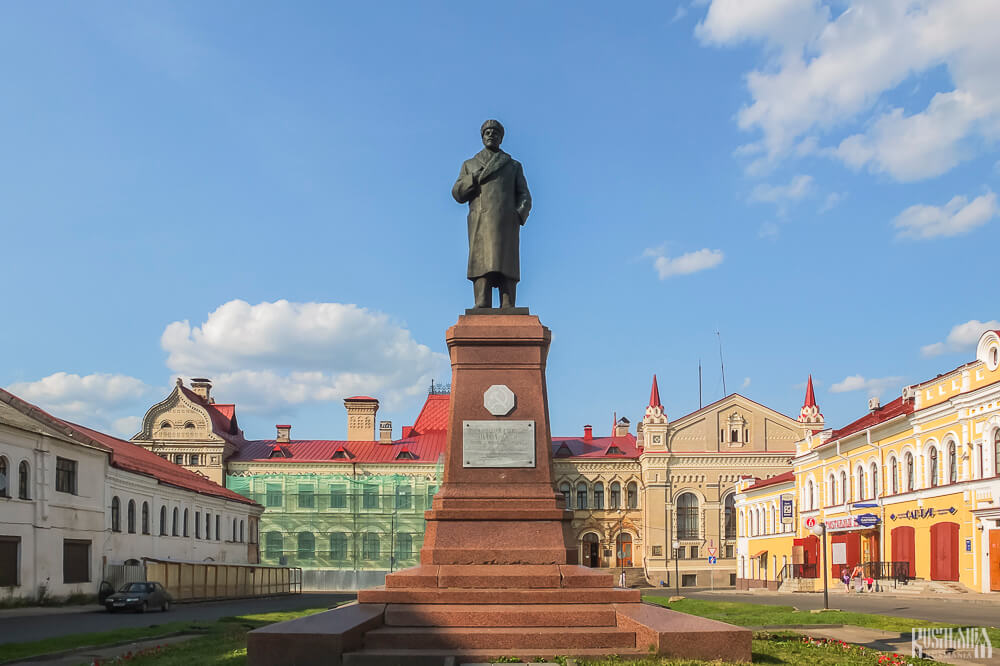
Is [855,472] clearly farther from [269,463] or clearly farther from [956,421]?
[269,463]

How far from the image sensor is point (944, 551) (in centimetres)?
3494

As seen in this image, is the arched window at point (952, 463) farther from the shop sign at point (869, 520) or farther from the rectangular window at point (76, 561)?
the rectangular window at point (76, 561)

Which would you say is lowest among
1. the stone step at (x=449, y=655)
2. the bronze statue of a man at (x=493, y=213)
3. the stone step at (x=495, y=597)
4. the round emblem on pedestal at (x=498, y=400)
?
the stone step at (x=449, y=655)

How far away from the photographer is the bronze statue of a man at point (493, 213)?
15500 mm

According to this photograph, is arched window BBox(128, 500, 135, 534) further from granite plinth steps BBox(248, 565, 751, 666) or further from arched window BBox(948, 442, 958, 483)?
granite plinth steps BBox(248, 565, 751, 666)

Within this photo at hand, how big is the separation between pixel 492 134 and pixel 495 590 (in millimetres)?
7213

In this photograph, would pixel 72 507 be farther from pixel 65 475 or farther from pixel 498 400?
pixel 498 400

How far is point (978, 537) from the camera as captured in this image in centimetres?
3272

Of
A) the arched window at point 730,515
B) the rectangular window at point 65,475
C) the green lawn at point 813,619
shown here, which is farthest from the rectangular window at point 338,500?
the green lawn at point 813,619

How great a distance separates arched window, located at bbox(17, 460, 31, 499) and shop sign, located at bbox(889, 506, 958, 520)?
31425 mm

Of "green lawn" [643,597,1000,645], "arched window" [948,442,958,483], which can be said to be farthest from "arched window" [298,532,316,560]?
"green lawn" [643,597,1000,645]

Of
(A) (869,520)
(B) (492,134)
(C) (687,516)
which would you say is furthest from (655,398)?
(B) (492,134)

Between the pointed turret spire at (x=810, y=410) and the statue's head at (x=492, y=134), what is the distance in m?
62.4

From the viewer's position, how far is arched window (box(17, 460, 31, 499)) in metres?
33.4
